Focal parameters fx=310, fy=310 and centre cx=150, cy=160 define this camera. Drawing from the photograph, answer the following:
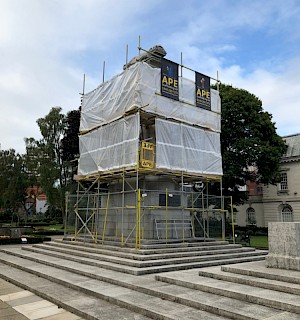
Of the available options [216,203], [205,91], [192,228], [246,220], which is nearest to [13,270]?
[192,228]

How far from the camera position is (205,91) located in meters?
18.2

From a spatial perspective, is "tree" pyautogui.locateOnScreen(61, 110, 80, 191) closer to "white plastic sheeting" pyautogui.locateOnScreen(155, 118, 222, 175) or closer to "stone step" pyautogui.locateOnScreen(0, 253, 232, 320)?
"white plastic sheeting" pyautogui.locateOnScreen(155, 118, 222, 175)

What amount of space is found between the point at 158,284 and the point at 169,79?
36.7ft

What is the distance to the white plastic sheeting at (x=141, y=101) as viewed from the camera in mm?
15297

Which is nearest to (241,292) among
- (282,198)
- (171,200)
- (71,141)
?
(171,200)

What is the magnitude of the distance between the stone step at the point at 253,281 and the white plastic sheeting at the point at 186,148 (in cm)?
743

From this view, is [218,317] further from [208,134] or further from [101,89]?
[101,89]

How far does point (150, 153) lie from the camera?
49.6ft

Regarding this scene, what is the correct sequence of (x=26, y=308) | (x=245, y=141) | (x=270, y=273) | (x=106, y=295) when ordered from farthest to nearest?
(x=245, y=141), (x=270, y=273), (x=106, y=295), (x=26, y=308)

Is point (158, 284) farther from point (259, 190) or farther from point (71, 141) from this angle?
point (259, 190)

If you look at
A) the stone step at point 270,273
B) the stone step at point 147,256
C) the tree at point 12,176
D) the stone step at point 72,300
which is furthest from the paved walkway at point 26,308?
the tree at point 12,176

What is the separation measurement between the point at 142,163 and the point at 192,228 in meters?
4.32

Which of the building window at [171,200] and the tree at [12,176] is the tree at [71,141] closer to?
the tree at [12,176]

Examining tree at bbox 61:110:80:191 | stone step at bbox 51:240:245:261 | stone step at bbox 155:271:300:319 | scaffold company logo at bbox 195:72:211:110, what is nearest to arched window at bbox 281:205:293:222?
scaffold company logo at bbox 195:72:211:110
